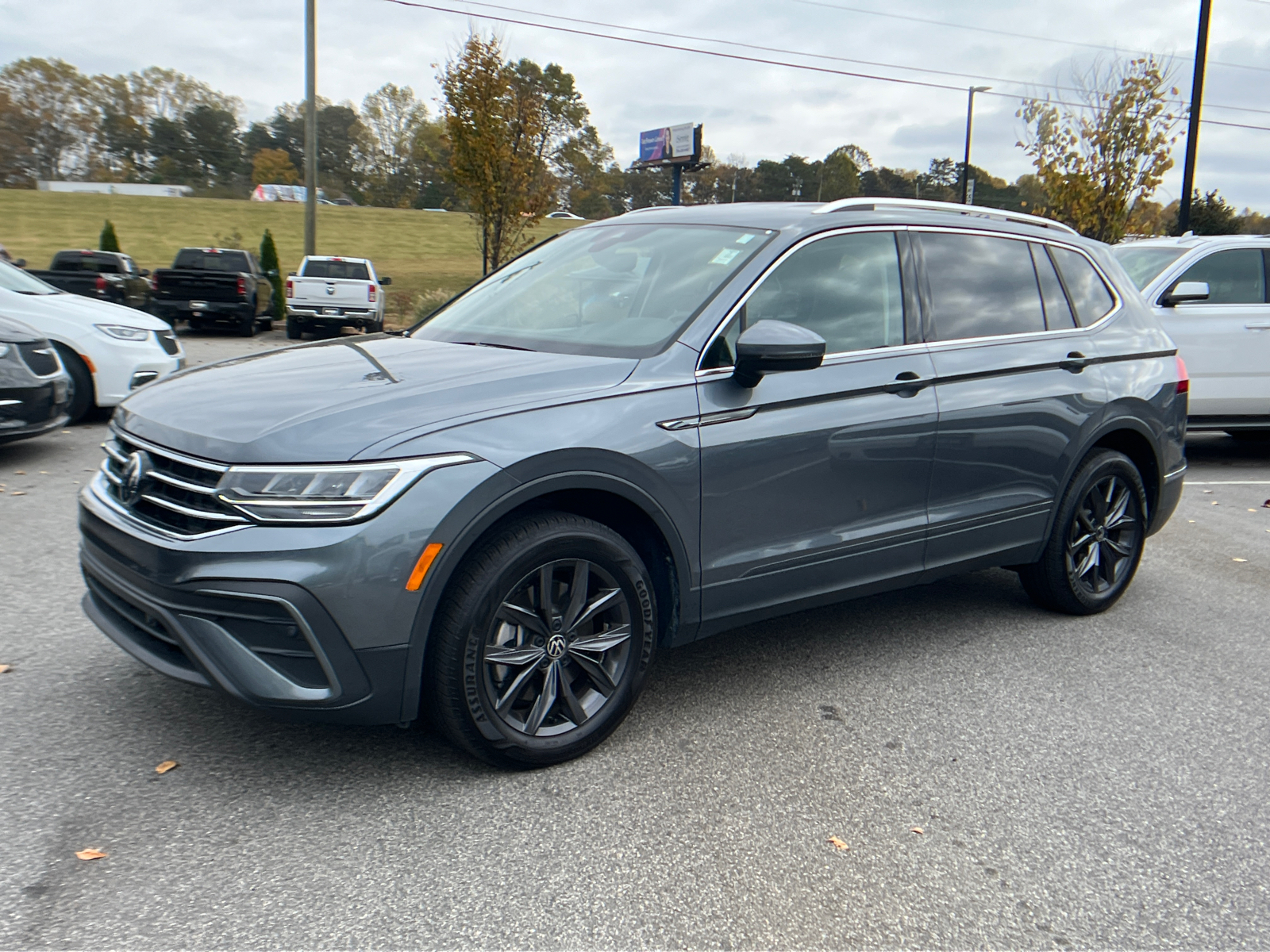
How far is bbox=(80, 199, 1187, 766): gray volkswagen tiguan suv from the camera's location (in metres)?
2.90

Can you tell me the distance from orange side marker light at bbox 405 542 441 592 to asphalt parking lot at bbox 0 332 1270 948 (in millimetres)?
688

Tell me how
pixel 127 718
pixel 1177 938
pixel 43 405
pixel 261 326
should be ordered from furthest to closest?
pixel 261 326, pixel 43 405, pixel 127 718, pixel 1177 938

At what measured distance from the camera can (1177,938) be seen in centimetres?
260

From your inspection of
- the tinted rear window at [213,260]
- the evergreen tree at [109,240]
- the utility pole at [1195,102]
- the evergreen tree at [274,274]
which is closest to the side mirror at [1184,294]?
the utility pole at [1195,102]

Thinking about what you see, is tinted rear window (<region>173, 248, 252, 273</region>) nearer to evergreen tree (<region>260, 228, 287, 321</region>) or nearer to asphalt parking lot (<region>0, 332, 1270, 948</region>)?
evergreen tree (<region>260, 228, 287, 321</region>)

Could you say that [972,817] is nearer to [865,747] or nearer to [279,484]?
[865,747]

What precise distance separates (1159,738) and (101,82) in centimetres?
11090

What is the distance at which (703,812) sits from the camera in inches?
123

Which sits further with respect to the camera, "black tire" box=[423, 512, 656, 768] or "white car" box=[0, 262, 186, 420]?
"white car" box=[0, 262, 186, 420]

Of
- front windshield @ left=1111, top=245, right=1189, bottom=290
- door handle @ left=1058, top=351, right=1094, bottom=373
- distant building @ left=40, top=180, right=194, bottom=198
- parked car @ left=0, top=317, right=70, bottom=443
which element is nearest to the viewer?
door handle @ left=1058, top=351, right=1094, bottom=373

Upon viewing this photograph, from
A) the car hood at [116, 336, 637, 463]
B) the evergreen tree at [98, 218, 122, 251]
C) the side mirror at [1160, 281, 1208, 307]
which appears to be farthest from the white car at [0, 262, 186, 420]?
the evergreen tree at [98, 218, 122, 251]

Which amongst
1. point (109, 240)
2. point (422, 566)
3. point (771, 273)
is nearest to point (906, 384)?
point (771, 273)

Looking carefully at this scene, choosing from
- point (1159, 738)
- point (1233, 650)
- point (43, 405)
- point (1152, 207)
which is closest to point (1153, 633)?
point (1233, 650)

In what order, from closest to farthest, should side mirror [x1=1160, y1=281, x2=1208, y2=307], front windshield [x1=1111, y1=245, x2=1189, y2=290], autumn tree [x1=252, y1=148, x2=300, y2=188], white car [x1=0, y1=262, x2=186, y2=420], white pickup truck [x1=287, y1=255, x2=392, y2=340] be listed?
1. side mirror [x1=1160, y1=281, x2=1208, y2=307]
2. white car [x1=0, y1=262, x2=186, y2=420]
3. front windshield [x1=1111, y1=245, x2=1189, y2=290]
4. white pickup truck [x1=287, y1=255, x2=392, y2=340]
5. autumn tree [x1=252, y1=148, x2=300, y2=188]
